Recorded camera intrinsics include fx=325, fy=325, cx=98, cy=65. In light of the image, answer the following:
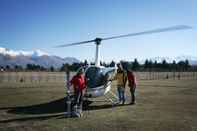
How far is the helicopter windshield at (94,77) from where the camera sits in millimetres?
16719

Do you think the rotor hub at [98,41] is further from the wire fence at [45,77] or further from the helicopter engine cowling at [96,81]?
the wire fence at [45,77]

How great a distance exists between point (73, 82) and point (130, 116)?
2742 mm

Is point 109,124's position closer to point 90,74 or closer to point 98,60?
point 90,74

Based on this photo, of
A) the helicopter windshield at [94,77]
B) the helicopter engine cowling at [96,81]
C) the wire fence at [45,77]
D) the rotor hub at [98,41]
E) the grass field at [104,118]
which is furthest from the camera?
the wire fence at [45,77]

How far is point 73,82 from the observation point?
13.6 meters

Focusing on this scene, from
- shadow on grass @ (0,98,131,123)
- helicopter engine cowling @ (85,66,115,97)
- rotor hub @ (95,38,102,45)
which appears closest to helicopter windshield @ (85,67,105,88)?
helicopter engine cowling @ (85,66,115,97)

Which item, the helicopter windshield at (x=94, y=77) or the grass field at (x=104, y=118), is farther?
the helicopter windshield at (x=94, y=77)

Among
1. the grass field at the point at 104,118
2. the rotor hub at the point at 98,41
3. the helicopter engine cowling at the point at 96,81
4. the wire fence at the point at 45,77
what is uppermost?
the rotor hub at the point at 98,41

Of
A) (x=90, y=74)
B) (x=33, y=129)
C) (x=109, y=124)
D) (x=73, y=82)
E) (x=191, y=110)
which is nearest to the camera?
(x=33, y=129)

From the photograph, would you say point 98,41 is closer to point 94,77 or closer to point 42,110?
point 94,77

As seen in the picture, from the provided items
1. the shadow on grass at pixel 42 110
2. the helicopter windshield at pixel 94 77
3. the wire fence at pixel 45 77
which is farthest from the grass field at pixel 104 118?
the wire fence at pixel 45 77

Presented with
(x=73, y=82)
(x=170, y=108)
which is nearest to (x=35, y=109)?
(x=73, y=82)

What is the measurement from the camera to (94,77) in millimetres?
17000

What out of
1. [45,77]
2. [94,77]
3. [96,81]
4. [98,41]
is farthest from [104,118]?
[45,77]
